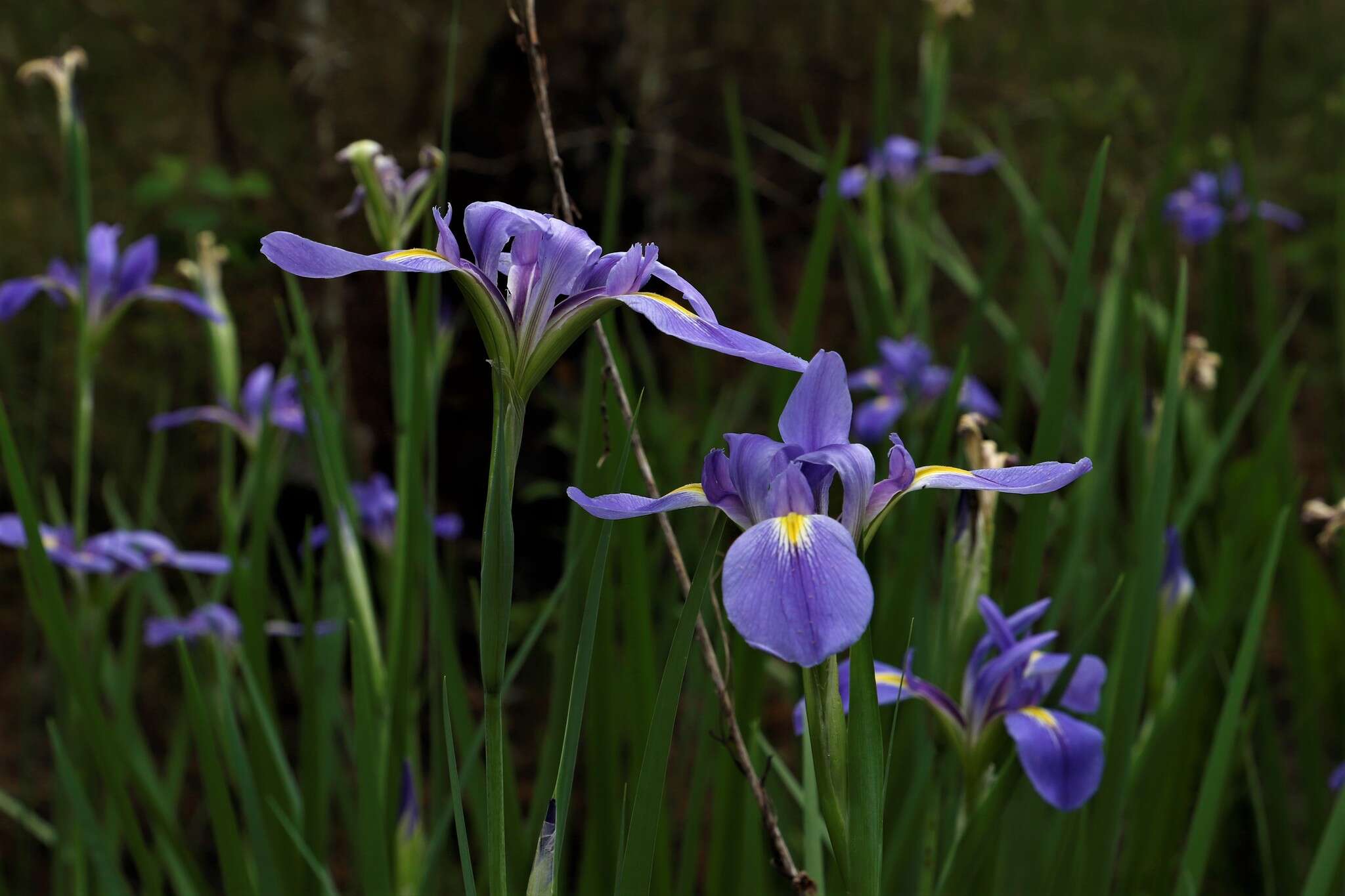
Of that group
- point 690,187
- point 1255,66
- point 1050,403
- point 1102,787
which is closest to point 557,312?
point 1050,403

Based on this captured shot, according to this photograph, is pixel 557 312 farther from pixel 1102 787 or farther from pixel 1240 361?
pixel 1240 361

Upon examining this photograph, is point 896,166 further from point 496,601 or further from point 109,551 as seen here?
point 496,601

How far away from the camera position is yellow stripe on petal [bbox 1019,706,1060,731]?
2.82 feet

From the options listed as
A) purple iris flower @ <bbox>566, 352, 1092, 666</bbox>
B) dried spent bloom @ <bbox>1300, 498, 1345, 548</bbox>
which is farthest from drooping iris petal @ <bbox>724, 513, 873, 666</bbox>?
dried spent bloom @ <bbox>1300, 498, 1345, 548</bbox>

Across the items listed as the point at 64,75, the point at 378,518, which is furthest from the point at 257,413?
the point at 64,75

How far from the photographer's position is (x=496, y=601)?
1.80 ft

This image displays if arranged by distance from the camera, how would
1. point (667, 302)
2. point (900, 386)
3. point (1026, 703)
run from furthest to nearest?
1. point (900, 386)
2. point (1026, 703)
3. point (667, 302)

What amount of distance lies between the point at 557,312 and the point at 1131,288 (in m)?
0.94

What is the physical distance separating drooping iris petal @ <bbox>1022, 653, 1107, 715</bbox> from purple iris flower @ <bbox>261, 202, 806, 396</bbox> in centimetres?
49

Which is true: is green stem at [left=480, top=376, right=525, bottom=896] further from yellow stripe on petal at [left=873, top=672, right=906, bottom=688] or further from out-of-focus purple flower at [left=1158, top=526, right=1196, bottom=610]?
out-of-focus purple flower at [left=1158, top=526, right=1196, bottom=610]

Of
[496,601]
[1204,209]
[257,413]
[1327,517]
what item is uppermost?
[1204,209]

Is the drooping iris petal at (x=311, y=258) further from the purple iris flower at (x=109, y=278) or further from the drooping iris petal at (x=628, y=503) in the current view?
the purple iris flower at (x=109, y=278)

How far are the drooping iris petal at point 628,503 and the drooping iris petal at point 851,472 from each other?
64 millimetres

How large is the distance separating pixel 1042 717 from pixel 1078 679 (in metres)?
0.11
